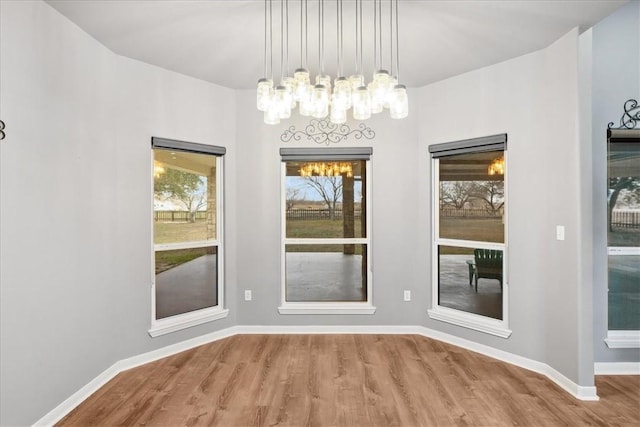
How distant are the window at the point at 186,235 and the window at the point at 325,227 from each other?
0.80 metres

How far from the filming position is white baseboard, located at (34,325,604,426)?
102 inches

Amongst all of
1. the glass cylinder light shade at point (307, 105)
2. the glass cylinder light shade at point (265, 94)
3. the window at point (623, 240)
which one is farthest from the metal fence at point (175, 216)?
the window at point (623, 240)

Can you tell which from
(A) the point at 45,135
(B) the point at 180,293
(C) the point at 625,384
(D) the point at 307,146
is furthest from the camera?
(D) the point at 307,146

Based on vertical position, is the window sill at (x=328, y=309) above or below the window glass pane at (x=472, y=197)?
below

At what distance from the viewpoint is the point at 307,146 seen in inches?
157

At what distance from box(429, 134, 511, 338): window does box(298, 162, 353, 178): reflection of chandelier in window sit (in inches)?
38.9

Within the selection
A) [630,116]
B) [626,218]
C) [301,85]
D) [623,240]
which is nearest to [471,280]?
[623,240]

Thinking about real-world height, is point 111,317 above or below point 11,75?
below

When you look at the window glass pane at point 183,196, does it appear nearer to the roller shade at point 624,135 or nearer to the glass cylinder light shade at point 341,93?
the glass cylinder light shade at point 341,93

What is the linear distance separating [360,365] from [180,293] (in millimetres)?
2047

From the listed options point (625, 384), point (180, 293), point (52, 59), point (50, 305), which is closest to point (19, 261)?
point (50, 305)

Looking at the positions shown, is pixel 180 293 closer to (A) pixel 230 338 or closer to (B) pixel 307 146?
(A) pixel 230 338

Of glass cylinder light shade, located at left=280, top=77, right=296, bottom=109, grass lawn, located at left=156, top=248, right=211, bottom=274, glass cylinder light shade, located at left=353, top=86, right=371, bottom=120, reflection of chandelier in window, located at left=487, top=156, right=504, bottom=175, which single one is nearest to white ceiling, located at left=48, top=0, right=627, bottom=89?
glass cylinder light shade, located at left=280, top=77, right=296, bottom=109

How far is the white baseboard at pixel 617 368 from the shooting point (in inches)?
117
